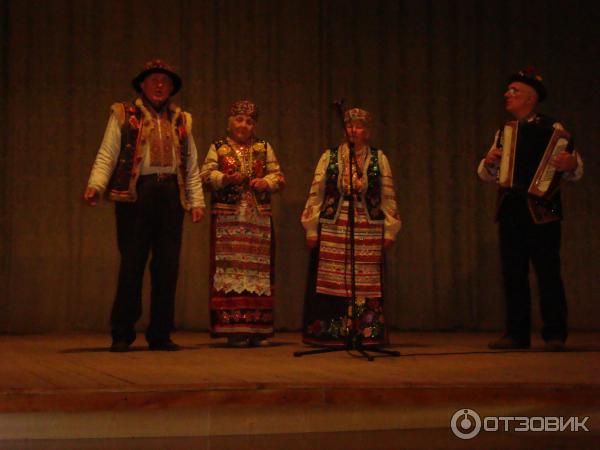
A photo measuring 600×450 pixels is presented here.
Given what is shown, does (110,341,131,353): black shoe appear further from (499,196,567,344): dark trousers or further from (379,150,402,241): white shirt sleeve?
(499,196,567,344): dark trousers

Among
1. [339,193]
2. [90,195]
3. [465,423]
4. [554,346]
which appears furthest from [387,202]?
[465,423]

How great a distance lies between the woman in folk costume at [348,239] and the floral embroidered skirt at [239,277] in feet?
0.83

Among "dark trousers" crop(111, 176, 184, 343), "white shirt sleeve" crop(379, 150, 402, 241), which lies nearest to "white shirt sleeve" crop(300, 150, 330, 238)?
"white shirt sleeve" crop(379, 150, 402, 241)

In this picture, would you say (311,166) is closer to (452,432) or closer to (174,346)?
(174,346)

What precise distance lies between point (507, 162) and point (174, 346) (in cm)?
181

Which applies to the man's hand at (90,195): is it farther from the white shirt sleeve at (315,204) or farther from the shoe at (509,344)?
the shoe at (509,344)

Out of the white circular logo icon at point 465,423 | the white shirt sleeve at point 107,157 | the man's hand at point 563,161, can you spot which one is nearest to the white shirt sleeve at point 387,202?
the man's hand at point 563,161

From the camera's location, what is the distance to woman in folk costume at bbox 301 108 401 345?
16.1ft

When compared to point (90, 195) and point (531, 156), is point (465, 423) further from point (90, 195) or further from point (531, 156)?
point (90, 195)

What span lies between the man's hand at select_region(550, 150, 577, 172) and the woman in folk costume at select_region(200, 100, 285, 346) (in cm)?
133

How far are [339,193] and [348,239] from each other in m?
0.23

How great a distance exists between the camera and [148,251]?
4.66 m

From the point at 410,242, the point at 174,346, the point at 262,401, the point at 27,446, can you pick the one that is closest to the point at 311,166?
the point at 410,242

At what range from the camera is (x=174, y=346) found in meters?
4.71
